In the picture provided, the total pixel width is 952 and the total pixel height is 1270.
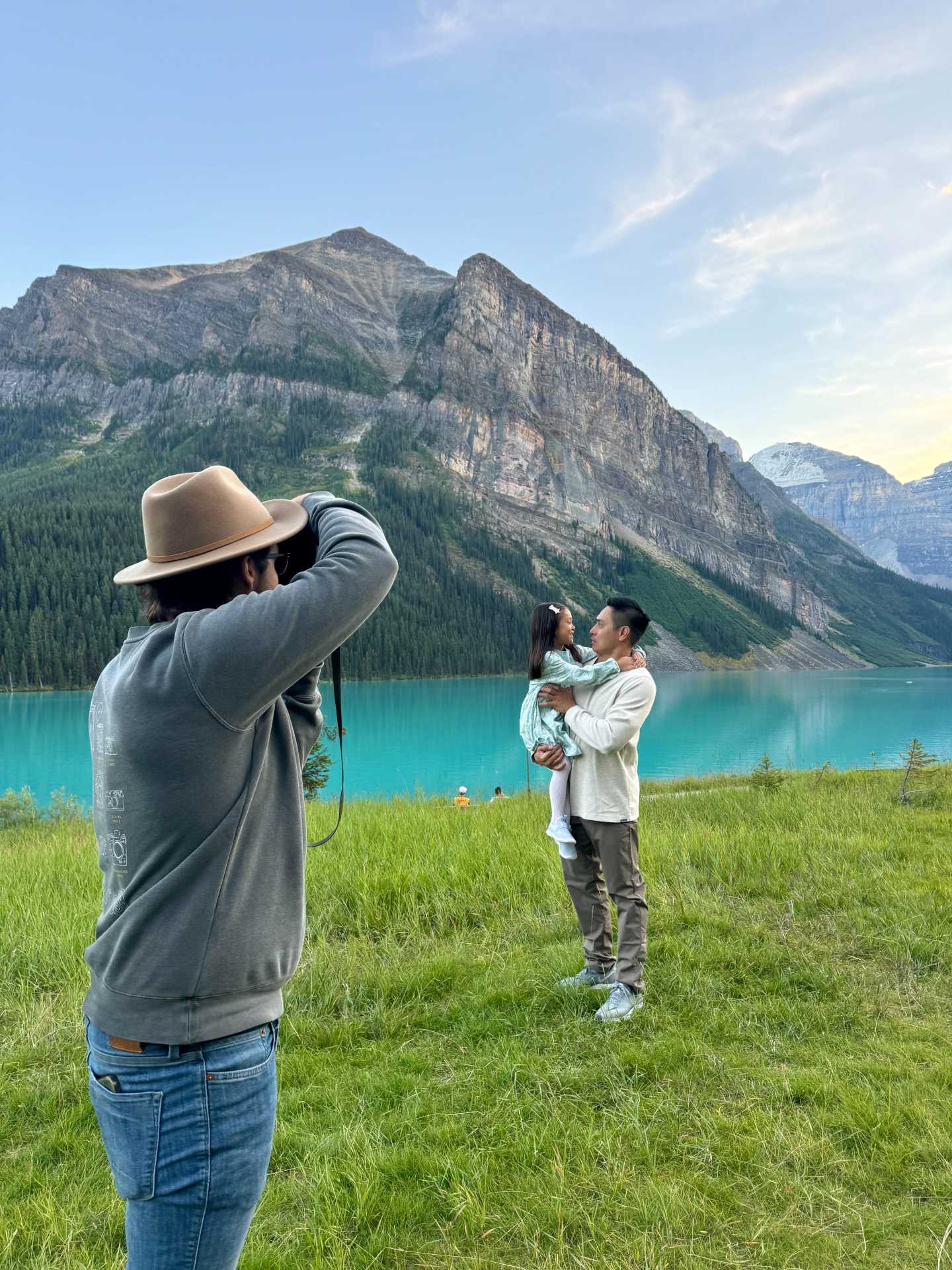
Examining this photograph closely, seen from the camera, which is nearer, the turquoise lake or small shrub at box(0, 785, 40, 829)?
small shrub at box(0, 785, 40, 829)

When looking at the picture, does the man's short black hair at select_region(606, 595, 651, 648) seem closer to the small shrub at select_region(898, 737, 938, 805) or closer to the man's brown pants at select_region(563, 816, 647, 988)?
the man's brown pants at select_region(563, 816, 647, 988)

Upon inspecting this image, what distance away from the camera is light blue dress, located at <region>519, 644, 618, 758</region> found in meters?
4.36

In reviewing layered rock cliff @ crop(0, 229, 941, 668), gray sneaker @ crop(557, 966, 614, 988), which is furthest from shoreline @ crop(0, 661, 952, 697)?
gray sneaker @ crop(557, 966, 614, 988)

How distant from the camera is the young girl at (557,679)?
4324 millimetres

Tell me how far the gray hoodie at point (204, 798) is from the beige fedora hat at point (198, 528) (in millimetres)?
110

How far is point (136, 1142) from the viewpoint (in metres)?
1.23

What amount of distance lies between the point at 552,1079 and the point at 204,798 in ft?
9.10

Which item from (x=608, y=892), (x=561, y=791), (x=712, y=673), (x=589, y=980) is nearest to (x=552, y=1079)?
(x=589, y=980)

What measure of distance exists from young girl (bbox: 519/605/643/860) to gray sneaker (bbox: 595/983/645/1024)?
2.43ft

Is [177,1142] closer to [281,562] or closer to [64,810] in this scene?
[281,562]

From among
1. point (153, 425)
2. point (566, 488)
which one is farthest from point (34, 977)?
point (153, 425)

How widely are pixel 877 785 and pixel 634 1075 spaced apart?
1032cm

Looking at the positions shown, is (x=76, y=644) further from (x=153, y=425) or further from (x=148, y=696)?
(x=153, y=425)

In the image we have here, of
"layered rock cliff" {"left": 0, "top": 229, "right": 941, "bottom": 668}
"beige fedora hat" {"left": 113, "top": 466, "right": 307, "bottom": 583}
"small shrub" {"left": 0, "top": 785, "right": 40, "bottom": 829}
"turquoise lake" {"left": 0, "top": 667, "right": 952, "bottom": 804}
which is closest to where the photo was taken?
"beige fedora hat" {"left": 113, "top": 466, "right": 307, "bottom": 583}
